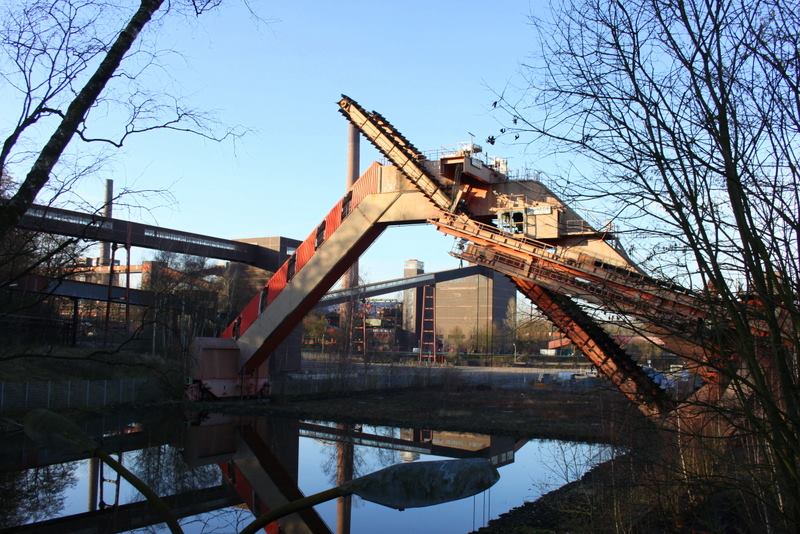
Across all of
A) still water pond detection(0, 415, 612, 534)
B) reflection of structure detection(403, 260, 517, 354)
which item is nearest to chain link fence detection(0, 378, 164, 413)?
still water pond detection(0, 415, 612, 534)

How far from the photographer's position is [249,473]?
51.9 feet

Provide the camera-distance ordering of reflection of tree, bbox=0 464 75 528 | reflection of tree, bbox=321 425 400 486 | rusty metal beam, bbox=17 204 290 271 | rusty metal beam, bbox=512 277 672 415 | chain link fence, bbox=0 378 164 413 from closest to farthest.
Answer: reflection of tree, bbox=0 464 75 528, reflection of tree, bbox=321 425 400 486, rusty metal beam, bbox=512 277 672 415, chain link fence, bbox=0 378 164 413, rusty metal beam, bbox=17 204 290 271

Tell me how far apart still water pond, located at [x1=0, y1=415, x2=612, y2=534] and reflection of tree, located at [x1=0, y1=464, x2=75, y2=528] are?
0.7 inches

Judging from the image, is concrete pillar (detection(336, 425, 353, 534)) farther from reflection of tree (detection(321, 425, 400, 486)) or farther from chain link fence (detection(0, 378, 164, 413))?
chain link fence (detection(0, 378, 164, 413))

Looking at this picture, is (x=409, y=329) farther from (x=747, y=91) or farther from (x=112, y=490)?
(x=747, y=91)

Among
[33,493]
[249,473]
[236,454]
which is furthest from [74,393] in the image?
[33,493]

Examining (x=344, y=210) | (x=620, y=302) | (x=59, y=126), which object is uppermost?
(x=344, y=210)

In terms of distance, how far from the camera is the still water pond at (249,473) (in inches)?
460

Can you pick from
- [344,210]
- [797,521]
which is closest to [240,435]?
[344,210]

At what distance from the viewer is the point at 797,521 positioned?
13.4 feet

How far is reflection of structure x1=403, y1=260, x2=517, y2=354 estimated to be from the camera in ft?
286

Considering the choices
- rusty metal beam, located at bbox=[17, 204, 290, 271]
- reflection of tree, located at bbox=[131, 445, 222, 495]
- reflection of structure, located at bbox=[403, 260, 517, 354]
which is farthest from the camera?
reflection of structure, located at bbox=[403, 260, 517, 354]

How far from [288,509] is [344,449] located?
16.8 metres

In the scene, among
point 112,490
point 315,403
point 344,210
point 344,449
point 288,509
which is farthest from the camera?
point 315,403
